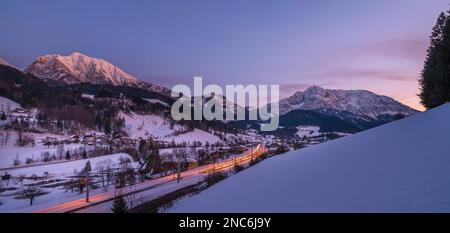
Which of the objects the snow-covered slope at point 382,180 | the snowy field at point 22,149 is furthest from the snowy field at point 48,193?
the snow-covered slope at point 382,180

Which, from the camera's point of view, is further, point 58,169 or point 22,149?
point 22,149

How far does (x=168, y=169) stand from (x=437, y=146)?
86.5 m

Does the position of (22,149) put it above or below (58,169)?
above

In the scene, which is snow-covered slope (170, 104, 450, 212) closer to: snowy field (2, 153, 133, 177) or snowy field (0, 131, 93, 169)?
snowy field (2, 153, 133, 177)

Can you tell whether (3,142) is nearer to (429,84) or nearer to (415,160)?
(429,84)

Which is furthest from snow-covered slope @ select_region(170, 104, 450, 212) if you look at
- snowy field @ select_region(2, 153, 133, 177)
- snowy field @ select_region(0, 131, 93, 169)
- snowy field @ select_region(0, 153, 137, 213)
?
snowy field @ select_region(0, 131, 93, 169)

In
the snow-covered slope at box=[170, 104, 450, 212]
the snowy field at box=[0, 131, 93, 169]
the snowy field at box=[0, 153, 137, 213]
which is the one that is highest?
the snow-covered slope at box=[170, 104, 450, 212]

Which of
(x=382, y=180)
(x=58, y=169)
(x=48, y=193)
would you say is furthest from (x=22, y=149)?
(x=382, y=180)

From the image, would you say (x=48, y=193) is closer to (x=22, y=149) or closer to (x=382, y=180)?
(x=382, y=180)

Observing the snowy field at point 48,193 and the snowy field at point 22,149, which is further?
the snowy field at point 22,149

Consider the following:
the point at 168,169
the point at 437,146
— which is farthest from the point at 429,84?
the point at 168,169

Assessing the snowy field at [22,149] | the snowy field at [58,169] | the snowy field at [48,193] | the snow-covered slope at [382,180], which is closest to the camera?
the snow-covered slope at [382,180]

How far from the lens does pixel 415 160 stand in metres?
7.64

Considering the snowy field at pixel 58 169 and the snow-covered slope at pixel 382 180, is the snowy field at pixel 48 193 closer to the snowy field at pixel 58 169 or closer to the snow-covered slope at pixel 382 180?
the snowy field at pixel 58 169
